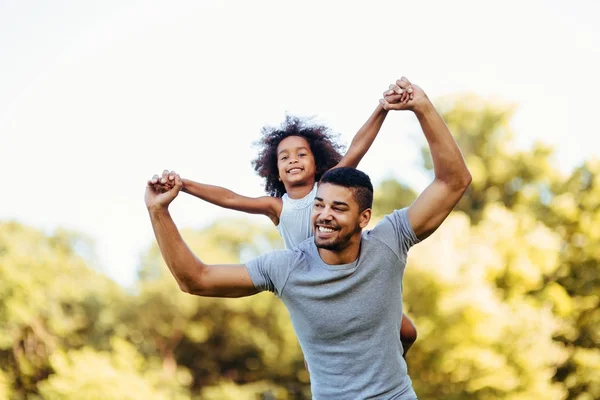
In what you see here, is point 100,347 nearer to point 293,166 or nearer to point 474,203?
point 474,203

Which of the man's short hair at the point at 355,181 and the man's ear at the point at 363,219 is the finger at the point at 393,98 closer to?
the man's short hair at the point at 355,181

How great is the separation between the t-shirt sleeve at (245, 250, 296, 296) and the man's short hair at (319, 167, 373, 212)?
0.30 meters

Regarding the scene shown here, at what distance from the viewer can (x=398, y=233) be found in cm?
266

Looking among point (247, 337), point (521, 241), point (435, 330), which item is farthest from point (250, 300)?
point (521, 241)

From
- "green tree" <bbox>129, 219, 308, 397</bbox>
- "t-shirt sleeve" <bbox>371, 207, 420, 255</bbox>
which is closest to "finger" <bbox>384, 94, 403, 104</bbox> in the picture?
"t-shirt sleeve" <bbox>371, 207, 420, 255</bbox>

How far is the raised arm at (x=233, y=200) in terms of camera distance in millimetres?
3225

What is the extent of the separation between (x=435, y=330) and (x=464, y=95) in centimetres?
823

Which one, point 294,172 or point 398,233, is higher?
point 294,172

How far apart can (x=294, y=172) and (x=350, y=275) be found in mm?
1128

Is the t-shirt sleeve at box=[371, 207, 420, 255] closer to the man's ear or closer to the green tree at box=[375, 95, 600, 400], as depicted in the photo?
the man's ear

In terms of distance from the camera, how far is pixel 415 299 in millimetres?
16250

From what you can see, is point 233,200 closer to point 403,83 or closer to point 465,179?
point 403,83

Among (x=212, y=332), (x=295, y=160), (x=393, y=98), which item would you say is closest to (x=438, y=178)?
(x=393, y=98)

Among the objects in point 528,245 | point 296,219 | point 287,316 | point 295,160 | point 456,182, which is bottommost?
point 456,182
